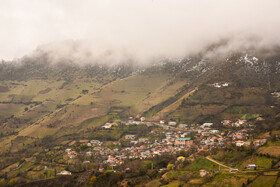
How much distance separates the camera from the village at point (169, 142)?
96.7m

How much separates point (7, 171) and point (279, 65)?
163505mm

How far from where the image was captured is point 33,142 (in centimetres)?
12988

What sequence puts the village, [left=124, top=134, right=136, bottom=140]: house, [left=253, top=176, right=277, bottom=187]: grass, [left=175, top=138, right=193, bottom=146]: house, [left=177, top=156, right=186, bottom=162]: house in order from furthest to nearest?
1. [left=124, top=134, right=136, bottom=140]: house
2. [left=175, top=138, right=193, bottom=146]: house
3. the village
4. [left=177, top=156, right=186, bottom=162]: house
5. [left=253, top=176, right=277, bottom=187]: grass

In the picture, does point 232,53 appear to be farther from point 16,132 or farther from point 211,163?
point 16,132

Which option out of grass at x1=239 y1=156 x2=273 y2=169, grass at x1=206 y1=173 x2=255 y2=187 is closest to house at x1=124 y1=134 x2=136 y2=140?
grass at x1=239 y1=156 x2=273 y2=169

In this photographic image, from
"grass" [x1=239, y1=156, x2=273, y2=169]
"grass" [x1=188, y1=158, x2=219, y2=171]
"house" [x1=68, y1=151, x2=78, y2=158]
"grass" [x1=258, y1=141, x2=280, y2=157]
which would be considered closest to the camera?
"grass" [x1=239, y1=156, x2=273, y2=169]

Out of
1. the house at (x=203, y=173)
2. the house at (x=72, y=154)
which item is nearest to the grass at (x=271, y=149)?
the house at (x=203, y=173)

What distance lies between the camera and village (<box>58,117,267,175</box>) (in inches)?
3808

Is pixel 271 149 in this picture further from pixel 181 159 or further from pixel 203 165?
pixel 181 159

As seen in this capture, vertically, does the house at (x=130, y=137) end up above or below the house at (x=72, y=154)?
above

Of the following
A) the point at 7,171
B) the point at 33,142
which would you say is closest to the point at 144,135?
the point at 33,142

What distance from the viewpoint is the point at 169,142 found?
11506 cm

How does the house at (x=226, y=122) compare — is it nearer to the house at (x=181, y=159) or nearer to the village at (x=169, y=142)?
the village at (x=169, y=142)

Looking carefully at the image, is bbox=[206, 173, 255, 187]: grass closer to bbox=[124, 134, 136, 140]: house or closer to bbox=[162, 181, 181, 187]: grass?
bbox=[162, 181, 181, 187]: grass
